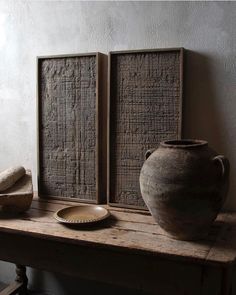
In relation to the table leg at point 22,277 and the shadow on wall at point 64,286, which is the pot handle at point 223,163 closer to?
the shadow on wall at point 64,286

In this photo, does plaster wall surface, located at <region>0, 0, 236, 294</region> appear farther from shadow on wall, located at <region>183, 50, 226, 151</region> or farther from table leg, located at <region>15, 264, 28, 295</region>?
table leg, located at <region>15, 264, 28, 295</region>

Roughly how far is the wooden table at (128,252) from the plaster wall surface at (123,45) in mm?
360

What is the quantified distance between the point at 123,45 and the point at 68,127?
14.9 inches

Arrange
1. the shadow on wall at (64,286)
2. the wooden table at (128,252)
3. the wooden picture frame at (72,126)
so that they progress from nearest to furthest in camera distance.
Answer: the wooden table at (128,252) → the wooden picture frame at (72,126) → the shadow on wall at (64,286)

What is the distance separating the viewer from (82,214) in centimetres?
126

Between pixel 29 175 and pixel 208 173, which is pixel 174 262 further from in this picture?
pixel 29 175

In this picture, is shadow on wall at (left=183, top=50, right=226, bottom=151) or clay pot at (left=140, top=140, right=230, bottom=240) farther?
shadow on wall at (left=183, top=50, right=226, bottom=151)

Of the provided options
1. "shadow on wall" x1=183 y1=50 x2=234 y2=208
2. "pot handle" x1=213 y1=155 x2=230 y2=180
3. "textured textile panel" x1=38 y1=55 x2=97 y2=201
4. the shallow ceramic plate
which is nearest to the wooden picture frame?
"textured textile panel" x1=38 y1=55 x2=97 y2=201

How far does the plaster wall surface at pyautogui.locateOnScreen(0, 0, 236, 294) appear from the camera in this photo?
1242 millimetres

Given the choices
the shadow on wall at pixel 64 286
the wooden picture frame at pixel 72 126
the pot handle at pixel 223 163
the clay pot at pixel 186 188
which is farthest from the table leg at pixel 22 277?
the pot handle at pixel 223 163

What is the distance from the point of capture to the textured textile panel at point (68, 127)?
1391mm

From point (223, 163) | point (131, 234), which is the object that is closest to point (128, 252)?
point (131, 234)

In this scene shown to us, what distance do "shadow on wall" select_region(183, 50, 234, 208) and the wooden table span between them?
0.28 metres

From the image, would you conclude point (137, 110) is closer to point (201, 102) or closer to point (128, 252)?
point (201, 102)
